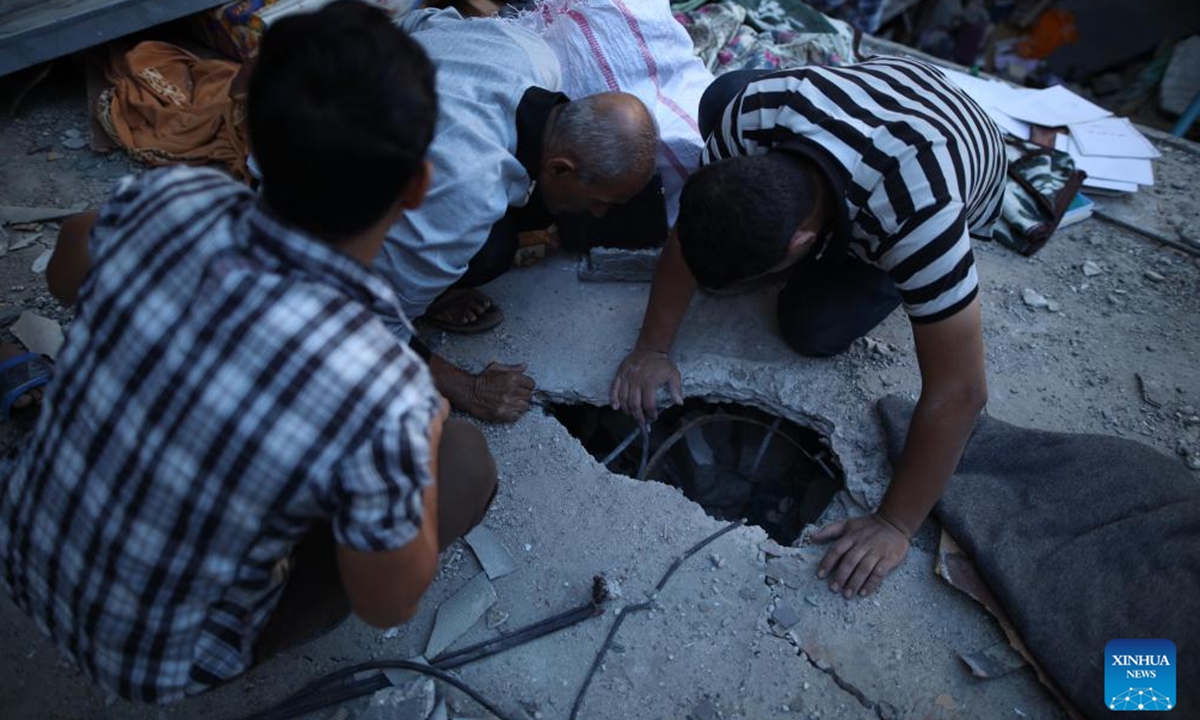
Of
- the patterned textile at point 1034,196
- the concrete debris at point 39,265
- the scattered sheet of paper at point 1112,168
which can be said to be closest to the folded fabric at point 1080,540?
the patterned textile at point 1034,196

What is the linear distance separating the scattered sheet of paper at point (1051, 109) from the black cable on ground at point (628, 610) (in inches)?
116

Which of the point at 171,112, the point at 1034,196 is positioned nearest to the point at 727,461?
the point at 1034,196

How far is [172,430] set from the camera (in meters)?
1.05

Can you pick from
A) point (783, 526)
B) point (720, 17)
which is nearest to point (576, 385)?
point (783, 526)

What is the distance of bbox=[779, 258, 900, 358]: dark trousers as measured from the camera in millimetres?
2510

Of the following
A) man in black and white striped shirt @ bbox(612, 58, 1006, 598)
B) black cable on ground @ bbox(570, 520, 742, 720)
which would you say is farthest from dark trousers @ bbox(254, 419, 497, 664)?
man in black and white striped shirt @ bbox(612, 58, 1006, 598)

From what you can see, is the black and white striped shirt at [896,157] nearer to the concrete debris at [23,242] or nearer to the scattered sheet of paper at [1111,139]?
the scattered sheet of paper at [1111,139]

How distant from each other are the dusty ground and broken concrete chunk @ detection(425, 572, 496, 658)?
0.10 ft

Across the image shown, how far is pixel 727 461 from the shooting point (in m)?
2.92

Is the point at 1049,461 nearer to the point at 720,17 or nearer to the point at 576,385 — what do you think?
the point at 576,385

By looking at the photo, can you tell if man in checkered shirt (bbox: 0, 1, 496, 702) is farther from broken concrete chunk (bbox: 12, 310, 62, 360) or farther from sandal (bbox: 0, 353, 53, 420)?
broken concrete chunk (bbox: 12, 310, 62, 360)

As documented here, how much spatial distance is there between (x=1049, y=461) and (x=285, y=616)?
83.0 inches

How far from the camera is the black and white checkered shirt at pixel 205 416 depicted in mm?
1021

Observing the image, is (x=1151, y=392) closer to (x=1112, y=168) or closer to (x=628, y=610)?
(x=1112, y=168)
